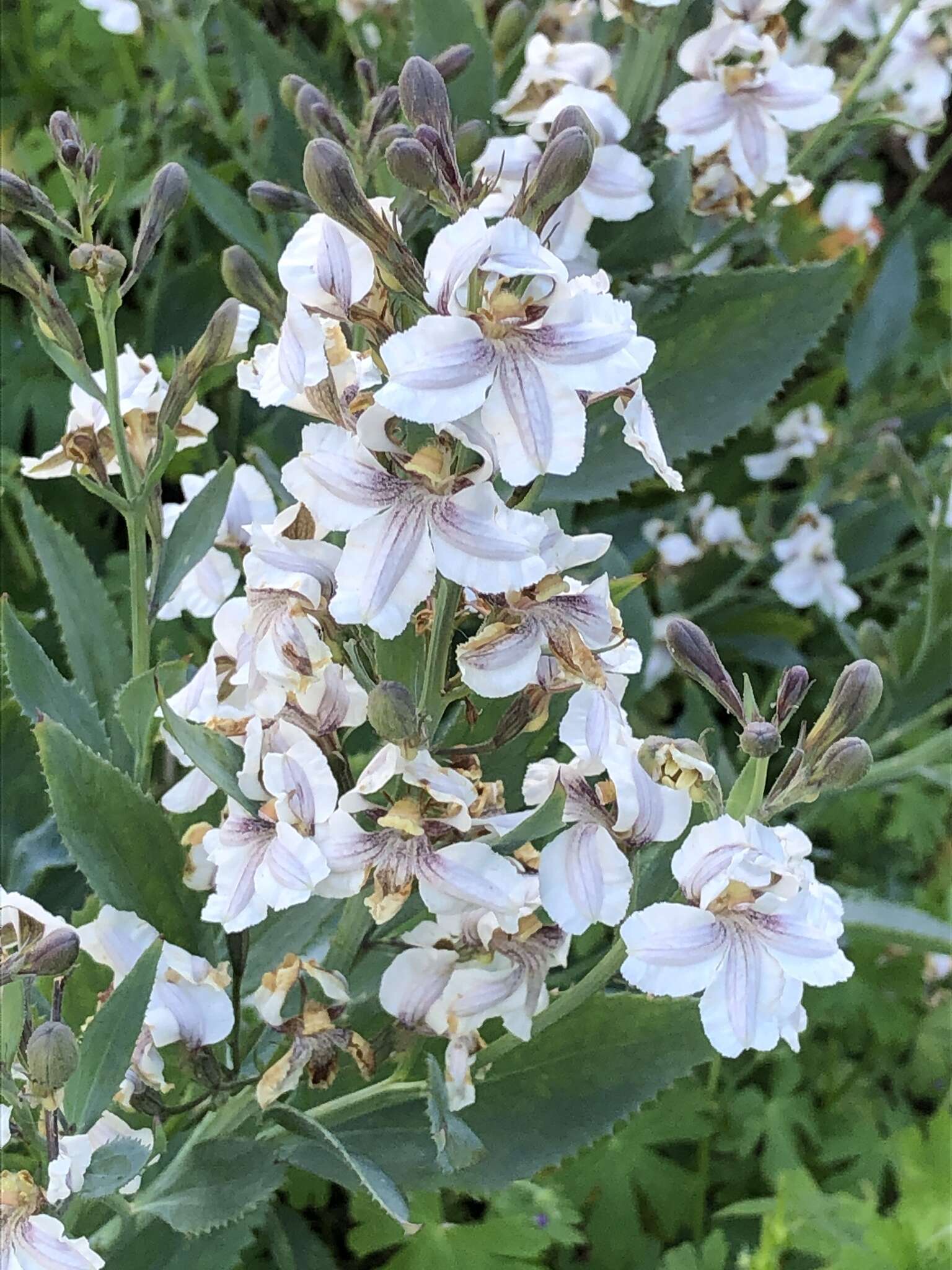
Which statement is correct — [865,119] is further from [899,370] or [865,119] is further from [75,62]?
[75,62]

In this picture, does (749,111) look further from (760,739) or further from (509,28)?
(760,739)

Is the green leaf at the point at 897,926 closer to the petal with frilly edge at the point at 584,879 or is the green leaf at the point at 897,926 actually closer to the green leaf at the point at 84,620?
the petal with frilly edge at the point at 584,879

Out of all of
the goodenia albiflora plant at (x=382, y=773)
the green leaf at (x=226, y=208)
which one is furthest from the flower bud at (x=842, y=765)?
the green leaf at (x=226, y=208)

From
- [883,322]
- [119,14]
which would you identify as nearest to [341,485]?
[119,14]

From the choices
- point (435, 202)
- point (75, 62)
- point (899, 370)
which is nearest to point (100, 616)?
point (435, 202)

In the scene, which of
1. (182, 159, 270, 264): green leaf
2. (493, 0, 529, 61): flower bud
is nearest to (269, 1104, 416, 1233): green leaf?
(182, 159, 270, 264): green leaf
